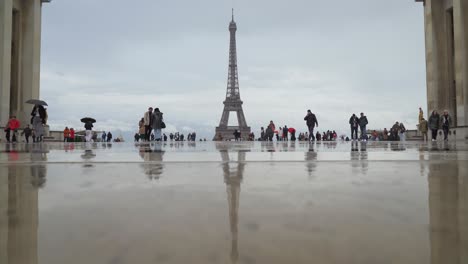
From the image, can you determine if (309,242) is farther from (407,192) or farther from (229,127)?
(229,127)

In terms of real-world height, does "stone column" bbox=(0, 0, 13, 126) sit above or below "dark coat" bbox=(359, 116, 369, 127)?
above

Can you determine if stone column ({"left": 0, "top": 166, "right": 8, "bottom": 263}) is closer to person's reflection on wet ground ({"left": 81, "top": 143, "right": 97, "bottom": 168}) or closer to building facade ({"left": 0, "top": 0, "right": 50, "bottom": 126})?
person's reflection on wet ground ({"left": 81, "top": 143, "right": 97, "bottom": 168})

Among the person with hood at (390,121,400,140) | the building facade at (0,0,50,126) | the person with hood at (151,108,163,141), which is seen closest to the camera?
the person with hood at (151,108,163,141)

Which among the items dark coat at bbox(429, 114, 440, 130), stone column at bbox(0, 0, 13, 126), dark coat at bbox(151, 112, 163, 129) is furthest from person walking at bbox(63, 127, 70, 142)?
dark coat at bbox(429, 114, 440, 130)

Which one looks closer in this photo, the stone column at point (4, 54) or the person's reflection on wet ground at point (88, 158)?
the person's reflection on wet ground at point (88, 158)

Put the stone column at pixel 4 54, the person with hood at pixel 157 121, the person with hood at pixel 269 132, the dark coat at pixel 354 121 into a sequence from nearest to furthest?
the person with hood at pixel 157 121 → the stone column at pixel 4 54 → the dark coat at pixel 354 121 → the person with hood at pixel 269 132

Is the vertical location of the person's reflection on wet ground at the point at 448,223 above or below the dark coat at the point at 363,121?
below

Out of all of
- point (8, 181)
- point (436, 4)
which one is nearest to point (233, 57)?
point (436, 4)

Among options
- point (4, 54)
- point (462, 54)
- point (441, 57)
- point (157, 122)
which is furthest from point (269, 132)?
point (4, 54)

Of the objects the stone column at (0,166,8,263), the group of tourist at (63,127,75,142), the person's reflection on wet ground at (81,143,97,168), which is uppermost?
the group of tourist at (63,127,75,142)

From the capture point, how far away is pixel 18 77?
21797 mm

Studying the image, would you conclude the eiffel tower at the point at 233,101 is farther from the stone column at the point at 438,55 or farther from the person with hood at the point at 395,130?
the stone column at the point at 438,55

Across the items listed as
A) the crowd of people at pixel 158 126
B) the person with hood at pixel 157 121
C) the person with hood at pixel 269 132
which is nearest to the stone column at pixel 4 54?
the crowd of people at pixel 158 126

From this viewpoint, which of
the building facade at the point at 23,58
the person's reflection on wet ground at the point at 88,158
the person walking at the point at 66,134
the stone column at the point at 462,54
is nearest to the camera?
the person's reflection on wet ground at the point at 88,158
